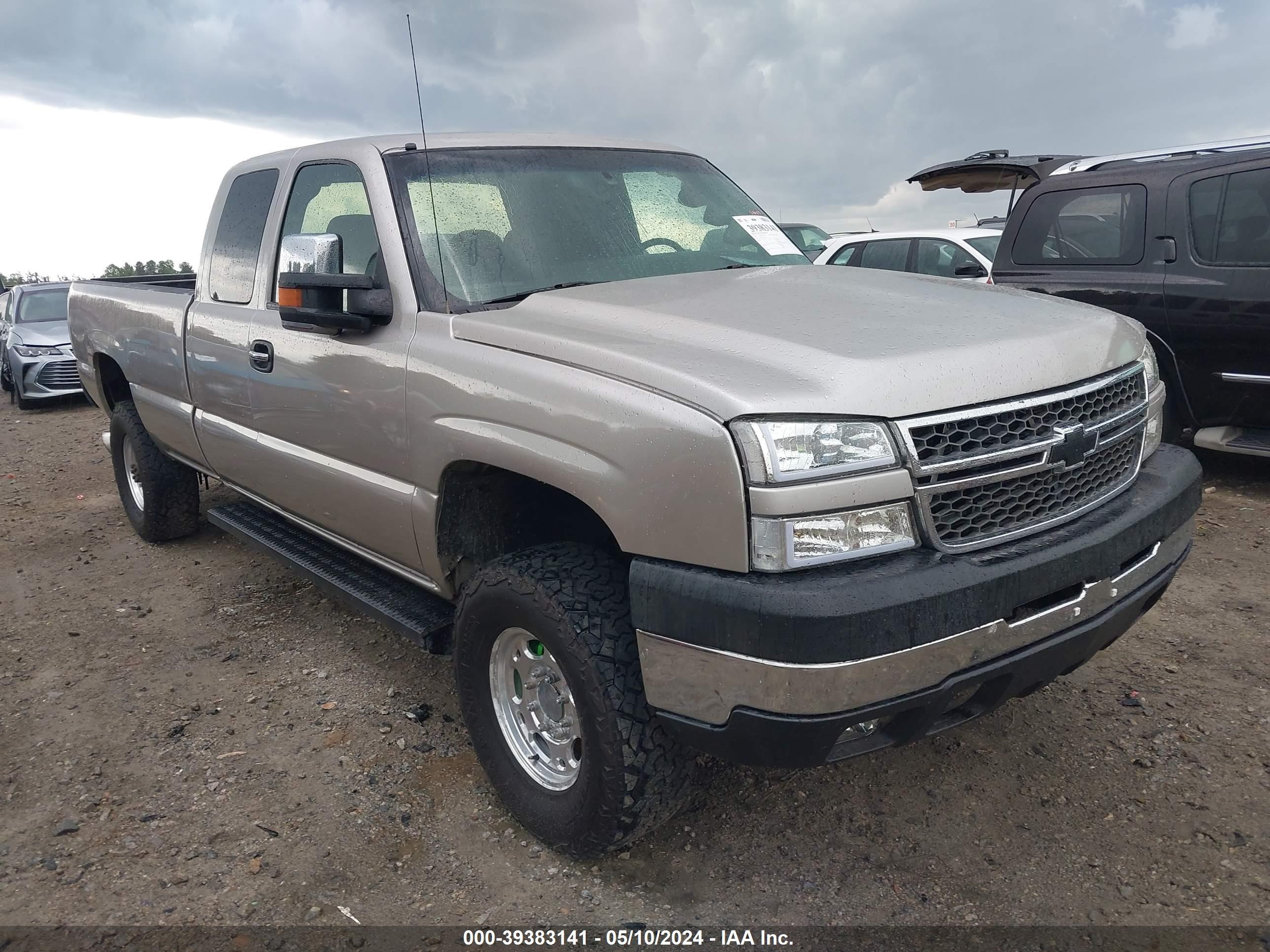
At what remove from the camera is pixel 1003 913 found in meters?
2.42

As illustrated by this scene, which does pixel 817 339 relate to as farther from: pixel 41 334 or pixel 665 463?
pixel 41 334

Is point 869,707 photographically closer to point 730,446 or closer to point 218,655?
point 730,446

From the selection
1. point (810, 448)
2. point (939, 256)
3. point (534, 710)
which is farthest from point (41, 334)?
point (810, 448)

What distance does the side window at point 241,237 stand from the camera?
4008mm

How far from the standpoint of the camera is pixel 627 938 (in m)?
2.41

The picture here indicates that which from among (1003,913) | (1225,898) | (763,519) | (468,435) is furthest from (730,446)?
(1225,898)

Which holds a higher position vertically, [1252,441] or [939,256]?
[939,256]

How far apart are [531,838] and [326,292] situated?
176cm

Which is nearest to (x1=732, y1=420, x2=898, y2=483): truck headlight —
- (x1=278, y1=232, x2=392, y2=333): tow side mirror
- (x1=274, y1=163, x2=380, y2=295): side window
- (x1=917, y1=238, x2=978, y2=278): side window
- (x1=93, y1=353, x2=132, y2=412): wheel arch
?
(x1=278, y1=232, x2=392, y2=333): tow side mirror

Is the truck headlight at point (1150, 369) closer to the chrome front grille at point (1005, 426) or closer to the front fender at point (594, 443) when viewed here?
the chrome front grille at point (1005, 426)

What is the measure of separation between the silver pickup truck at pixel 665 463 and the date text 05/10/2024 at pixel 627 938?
0.75 ft

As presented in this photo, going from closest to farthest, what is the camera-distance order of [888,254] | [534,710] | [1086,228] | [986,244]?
1. [534,710]
2. [1086,228]
3. [986,244]
4. [888,254]

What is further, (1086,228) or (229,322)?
(1086,228)

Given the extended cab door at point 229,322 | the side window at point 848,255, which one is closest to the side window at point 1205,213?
the side window at point 848,255
